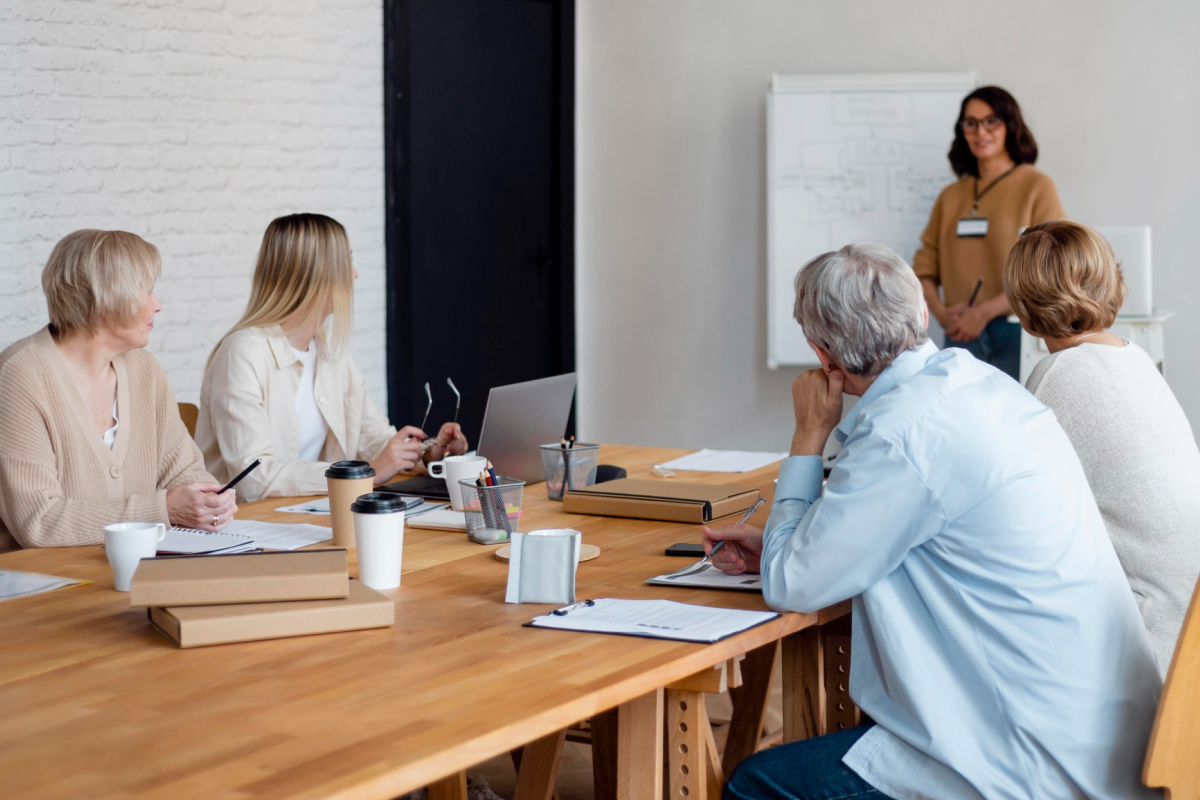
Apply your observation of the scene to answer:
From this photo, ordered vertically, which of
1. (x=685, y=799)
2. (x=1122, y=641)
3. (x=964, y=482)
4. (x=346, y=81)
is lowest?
(x=685, y=799)

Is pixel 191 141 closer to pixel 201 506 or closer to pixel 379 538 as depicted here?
pixel 201 506

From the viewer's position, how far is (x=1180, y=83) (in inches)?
188

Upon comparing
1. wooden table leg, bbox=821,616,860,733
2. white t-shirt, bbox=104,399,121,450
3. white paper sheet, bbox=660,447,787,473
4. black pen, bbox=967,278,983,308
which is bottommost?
wooden table leg, bbox=821,616,860,733

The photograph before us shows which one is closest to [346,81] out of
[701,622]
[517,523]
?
[517,523]

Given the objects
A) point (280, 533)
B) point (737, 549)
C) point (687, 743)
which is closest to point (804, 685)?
point (737, 549)

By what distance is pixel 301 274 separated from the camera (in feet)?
9.12

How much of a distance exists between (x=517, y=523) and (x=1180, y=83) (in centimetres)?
398

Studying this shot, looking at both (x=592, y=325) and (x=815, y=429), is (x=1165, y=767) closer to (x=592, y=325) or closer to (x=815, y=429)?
(x=815, y=429)

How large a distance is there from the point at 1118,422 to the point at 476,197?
143 inches

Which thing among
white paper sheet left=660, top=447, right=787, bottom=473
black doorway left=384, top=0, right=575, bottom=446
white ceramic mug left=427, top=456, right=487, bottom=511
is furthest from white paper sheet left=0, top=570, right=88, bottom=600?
black doorway left=384, top=0, right=575, bottom=446

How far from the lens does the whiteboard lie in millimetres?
4957

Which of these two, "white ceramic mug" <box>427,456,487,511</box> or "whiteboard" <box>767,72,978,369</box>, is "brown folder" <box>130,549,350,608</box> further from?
"whiteboard" <box>767,72,978,369</box>

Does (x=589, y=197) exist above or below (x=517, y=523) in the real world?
above

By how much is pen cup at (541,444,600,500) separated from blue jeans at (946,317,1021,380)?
2.57 m
